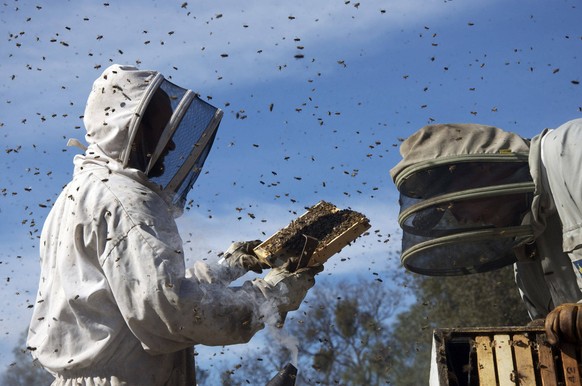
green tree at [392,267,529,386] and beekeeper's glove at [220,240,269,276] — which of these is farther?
green tree at [392,267,529,386]

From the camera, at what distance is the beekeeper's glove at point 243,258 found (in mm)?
4539

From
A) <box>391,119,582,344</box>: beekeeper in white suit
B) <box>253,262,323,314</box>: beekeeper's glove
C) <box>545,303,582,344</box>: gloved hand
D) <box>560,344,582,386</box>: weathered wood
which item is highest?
<box>391,119,582,344</box>: beekeeper in white suit

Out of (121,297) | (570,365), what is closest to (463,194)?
(570,365)

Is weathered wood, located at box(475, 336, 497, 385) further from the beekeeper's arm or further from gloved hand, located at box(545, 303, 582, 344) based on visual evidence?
the beekeeper's arm

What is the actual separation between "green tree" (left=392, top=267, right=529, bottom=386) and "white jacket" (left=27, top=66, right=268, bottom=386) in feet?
38.6

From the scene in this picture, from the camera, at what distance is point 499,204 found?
4.71 metres

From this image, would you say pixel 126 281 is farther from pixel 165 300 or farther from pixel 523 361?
pixel 523 361

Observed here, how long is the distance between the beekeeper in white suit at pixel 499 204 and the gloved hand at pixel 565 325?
1.61 feet

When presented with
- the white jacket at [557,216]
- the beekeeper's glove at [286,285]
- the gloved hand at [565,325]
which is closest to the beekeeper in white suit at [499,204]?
the white jacket at [557,216]

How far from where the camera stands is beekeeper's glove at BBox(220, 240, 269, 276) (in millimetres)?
4539

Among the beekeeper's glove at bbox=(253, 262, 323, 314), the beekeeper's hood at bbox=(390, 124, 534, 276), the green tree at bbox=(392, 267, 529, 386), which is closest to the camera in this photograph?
the beekeeper's glove at bbox=(253, 262, 323, 314)

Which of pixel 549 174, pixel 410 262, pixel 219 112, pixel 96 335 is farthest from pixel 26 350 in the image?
pixel 549 174

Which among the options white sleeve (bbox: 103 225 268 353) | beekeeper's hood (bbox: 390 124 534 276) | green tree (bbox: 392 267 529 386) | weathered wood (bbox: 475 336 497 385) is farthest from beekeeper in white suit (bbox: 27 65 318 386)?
green tree (bbox: 392 267 529 386)

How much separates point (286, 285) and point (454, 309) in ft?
43.5
